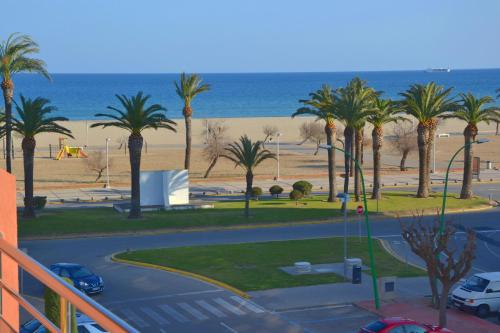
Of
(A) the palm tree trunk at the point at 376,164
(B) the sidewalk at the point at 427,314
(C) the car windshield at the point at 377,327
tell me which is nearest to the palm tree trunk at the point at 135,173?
(A) the palm tree trunk at the point at 376,164

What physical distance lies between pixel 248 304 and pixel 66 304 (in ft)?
90.3

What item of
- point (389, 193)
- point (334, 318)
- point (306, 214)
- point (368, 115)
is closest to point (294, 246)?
point (306, 214)

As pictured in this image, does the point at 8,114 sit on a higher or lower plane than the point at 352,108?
lower

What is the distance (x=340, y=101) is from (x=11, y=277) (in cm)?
5343

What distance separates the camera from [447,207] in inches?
2276

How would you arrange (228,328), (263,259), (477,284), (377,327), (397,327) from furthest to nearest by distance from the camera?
(263,259)
(477,284)
(228,328)
(377,327)
(397,327)

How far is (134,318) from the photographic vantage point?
95.2 ft

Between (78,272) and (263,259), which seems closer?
(78,272)

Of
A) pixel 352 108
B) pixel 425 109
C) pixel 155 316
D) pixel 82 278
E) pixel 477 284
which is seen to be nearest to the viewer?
pixel 155 316

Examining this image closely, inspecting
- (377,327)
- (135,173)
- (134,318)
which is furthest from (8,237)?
(135,173)

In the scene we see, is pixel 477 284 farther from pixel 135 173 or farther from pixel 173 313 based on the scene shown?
pixel 135 173

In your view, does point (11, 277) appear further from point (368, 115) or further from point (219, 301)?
point (368, 115)

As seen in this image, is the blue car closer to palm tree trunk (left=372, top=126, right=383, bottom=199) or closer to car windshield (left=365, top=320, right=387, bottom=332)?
car windshield (left=365, top=320, right=387, bottom=332)

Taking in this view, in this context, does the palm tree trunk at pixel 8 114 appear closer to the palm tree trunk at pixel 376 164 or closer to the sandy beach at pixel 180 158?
the sandy beach at pixel 180 158
